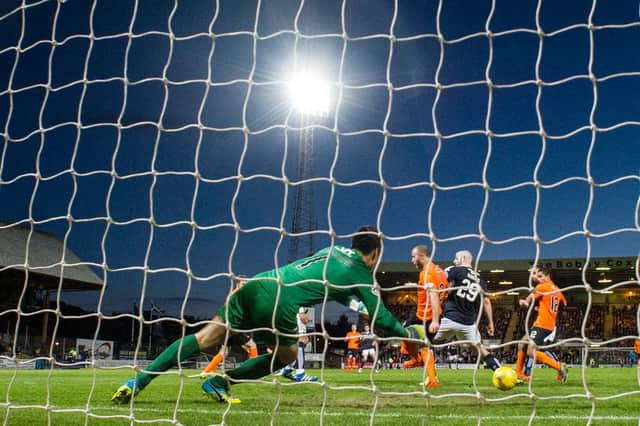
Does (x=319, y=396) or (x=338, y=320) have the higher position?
(x=319, y=396)

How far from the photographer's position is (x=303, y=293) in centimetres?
466

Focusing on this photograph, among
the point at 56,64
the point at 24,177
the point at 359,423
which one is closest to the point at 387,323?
the point at 359,423

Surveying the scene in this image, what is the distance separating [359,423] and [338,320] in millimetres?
42380

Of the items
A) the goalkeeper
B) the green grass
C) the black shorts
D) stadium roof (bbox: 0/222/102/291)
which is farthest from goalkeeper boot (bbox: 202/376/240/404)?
stadium roof (bbox: 0/222/102/291)

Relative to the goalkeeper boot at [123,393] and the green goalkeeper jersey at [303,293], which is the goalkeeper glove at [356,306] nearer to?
the green goalkeeper jersey at [303,293]

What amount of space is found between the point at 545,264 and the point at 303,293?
119ft

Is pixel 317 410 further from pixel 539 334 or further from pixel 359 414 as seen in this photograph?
pixel 539 334

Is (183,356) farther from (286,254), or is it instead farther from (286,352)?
(286,254)

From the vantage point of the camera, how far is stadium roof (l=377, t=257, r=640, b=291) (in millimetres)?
36781

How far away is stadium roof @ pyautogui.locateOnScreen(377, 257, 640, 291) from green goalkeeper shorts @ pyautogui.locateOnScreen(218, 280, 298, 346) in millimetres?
30939

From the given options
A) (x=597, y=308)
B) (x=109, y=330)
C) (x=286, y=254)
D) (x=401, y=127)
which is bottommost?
(x=109, y=330)

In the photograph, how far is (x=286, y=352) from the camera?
16.0 feet

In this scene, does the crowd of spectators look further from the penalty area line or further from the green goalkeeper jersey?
the green goalkeeper jersey

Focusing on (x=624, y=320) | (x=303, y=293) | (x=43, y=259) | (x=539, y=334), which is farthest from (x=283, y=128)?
(x=624, y=320)
